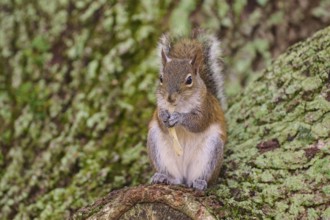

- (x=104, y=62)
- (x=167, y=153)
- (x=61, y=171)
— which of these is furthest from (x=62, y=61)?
(x=167, y=153)

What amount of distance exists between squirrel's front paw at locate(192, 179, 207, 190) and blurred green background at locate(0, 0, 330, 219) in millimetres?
808

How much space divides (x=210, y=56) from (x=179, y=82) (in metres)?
0.57

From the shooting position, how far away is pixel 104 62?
192 inches

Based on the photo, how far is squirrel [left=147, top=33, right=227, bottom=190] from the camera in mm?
3311

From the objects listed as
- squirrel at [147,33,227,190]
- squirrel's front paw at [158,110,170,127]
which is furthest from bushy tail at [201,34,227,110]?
squirrel's front paw at [158,110,170,127]

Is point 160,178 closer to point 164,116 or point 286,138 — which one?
point 164,116

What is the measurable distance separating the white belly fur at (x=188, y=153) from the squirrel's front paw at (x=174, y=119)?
5.8 inches

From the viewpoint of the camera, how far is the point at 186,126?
3361 millimetres

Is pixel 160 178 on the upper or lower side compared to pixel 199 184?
upper

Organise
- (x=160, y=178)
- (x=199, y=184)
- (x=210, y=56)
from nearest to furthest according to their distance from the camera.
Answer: (x=199, y=184), (x=160, y=178), (x=210, y=56)

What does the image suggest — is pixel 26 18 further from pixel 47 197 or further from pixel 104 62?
pixel 47 197

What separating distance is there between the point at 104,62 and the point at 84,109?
41 cm

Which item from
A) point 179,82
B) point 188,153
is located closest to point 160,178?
point 188,153

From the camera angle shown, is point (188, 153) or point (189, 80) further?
point (188, 153)
